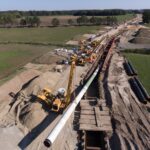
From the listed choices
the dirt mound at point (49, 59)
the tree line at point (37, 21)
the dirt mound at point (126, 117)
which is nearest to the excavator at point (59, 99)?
the dirt mound at point (126, 117)

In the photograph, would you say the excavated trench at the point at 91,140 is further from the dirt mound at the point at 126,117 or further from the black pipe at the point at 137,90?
the black pipe at the point at 137,90

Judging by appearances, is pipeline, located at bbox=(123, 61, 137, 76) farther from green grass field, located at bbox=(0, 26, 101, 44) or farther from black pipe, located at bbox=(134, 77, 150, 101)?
green grass field, located at bbox=(0, 26, 101, 44)

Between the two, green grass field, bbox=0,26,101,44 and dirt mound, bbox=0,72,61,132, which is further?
green grass field, bbox=0,26,101,44

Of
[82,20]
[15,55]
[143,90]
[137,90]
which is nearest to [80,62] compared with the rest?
[137,90]

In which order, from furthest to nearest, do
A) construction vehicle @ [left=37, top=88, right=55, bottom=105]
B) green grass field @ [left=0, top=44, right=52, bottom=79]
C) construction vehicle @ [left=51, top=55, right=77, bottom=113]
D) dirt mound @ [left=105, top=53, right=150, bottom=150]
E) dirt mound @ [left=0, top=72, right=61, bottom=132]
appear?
green grass field @ [left=0, top=44, right=52, bottom=79]
construction vehicle @ [left=37, top=88, right=55, bottom=105]
construction vehicle @ [left=51, top=55, right=77, bottom=113]
dirt mound @ [left=0, top=72, right=61, bottom=132]
dirt mound @ [left=105, top=53, right=150, bottom=150]

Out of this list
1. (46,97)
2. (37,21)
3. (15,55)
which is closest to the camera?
(46,97)

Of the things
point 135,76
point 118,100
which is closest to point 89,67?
point 135,76

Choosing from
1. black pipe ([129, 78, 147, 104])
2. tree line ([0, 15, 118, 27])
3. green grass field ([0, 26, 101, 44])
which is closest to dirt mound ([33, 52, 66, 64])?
black pipe ([129, 78, 147, 104])

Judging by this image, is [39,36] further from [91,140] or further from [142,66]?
[91,140]
